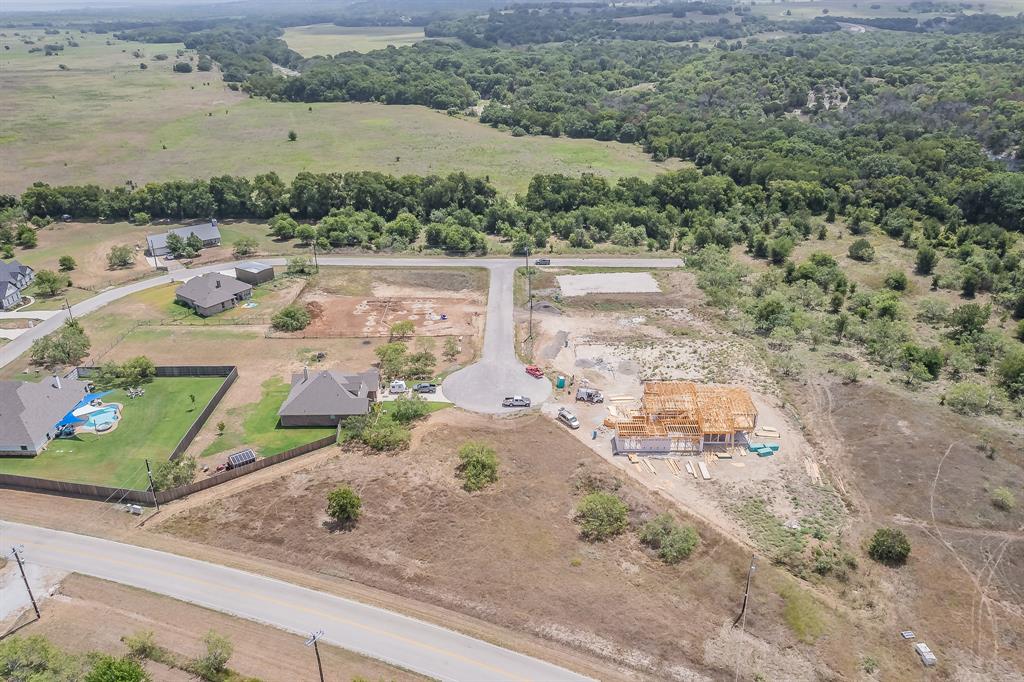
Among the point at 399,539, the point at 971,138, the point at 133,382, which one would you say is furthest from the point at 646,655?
the point at 971,138

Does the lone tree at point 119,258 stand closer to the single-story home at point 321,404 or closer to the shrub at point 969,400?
the single-story home at point 321,404

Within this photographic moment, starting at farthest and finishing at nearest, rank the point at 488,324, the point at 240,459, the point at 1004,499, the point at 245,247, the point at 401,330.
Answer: the point at 245,247 < the point at 488,324 < the point at 401,330 < the point at 240,459 < the point at 1004,499

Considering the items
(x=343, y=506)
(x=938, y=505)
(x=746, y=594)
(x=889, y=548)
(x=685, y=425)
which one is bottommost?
(x=343, y=506)

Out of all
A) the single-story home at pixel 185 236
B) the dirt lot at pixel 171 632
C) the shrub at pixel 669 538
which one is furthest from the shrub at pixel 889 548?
the single-story home at pixel 185 236

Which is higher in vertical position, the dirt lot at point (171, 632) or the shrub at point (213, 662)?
the shrub at point (213, 662)

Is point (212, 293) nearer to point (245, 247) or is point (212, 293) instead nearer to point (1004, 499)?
point (245, 247)

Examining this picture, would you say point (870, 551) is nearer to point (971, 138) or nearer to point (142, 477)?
point (142, 477)

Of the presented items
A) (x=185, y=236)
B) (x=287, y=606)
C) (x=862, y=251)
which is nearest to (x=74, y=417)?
(x=287, y=606)

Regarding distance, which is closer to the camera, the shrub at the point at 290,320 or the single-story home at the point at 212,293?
the shrub at the point at 290,320
